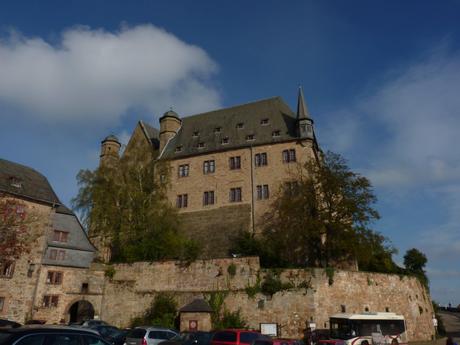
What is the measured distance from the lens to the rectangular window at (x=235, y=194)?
39.2m

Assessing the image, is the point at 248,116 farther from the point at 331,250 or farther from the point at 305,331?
the point at 305,331

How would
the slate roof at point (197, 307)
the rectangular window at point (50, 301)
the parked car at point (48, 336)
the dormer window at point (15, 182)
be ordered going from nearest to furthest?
the parked car at point (48, 336) → the slate roof at point (197, 307) → the rectangular window at point (50, 301) → the dormer window at point (15, 182)

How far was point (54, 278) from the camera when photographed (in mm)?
30906

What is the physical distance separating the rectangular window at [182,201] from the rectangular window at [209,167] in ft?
11.1

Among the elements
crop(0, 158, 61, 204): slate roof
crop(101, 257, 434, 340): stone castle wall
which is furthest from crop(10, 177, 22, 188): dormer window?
crop(101, 257, 434, 340): stone castle wall

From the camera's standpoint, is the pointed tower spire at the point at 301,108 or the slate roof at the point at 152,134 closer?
the pointed tower spire at the point at 301,108

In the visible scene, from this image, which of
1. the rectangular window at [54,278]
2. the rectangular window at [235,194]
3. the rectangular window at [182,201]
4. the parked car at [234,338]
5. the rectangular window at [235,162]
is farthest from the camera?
the rectangular window at [182,201]

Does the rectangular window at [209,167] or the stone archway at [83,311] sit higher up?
the rectangular window at [209,167]

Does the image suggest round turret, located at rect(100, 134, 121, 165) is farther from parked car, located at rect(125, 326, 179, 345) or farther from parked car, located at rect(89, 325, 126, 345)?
parked car, located at rect(125, 326, 179, 345)

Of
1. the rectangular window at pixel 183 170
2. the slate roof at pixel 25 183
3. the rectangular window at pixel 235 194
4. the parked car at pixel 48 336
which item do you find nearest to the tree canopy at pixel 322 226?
the rectangular window at pixel 235 194

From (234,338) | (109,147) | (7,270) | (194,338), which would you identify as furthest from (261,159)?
(234,338)

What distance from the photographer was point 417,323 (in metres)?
30.8

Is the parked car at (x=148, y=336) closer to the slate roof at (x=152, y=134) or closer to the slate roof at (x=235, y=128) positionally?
the slate roof at (x=235, y=128)

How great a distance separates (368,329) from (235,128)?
1015 inches
